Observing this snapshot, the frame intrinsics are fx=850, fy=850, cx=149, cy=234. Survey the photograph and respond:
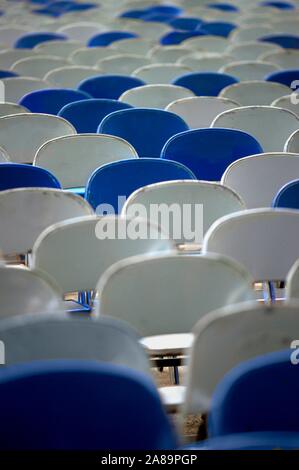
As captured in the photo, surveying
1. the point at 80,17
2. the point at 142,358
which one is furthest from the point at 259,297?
the point at 80,17

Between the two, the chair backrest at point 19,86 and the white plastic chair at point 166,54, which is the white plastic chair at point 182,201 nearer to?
the chair backrest at point 19,86

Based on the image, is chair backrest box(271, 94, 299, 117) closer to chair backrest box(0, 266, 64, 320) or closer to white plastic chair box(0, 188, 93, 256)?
white plastic chair box(0, 188, 93, 256)

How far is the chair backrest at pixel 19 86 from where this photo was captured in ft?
23.9

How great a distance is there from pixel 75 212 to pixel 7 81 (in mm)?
3645

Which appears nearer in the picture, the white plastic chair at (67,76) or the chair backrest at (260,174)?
the chair backrest at (260,174)

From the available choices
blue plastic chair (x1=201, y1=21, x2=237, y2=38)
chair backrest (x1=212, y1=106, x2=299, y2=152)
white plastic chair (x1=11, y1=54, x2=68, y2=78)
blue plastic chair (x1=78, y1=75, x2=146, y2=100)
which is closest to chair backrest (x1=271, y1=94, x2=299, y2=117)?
chair backrest (x1=212, y1=106, x2=299, y2=152)

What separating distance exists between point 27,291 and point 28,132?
9.85 feet

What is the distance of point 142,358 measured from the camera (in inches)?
99.1

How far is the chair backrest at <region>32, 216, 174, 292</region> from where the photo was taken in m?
3.41

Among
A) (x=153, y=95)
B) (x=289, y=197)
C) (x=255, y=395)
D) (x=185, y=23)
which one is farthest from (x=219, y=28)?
(x=255, y=395)

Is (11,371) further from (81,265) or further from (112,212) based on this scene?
(112,212)

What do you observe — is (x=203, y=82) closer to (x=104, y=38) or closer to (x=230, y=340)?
(x=104, y=38)

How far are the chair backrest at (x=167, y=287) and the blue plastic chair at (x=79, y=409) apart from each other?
32.7 inches

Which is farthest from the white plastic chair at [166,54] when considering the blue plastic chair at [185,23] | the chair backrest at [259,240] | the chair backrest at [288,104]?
the chair backrest at [259,240]
